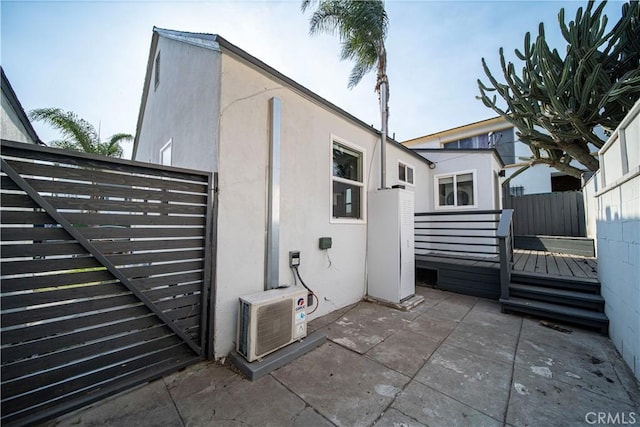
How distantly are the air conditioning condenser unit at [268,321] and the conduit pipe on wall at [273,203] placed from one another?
0.22 metres

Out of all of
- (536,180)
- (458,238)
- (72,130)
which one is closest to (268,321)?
(458,238)

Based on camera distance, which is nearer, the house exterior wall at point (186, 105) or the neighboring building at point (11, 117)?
the house exterior wall at point (186, 105)

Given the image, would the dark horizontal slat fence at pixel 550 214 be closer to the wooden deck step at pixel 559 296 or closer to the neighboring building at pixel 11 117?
the wooden deck step at pixel 559 296

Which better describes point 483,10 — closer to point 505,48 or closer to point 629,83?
point 505,48

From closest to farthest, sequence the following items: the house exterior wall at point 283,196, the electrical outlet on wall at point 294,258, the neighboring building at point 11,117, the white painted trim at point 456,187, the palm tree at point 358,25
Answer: the house exterior wall at point 283,196
the electrical outlet on wall at point 294,258
the neighboring building at point 11,117
the palm tree at point 358,25
the white painted trim at point 456,187

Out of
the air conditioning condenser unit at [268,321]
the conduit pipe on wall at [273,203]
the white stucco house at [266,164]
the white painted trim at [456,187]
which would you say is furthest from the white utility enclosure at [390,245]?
the white painted trim at [456,187]

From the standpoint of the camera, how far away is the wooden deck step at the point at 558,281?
3.37m

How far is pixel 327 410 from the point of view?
71.0 inches

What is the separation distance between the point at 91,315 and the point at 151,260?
559mm

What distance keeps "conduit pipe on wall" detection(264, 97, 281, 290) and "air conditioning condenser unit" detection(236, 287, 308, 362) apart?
220 millimetres

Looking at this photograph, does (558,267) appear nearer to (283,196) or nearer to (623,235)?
(623,235)

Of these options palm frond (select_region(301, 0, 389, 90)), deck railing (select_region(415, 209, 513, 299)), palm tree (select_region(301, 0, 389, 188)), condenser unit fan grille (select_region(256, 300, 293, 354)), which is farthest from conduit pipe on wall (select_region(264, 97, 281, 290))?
palm frond (select_region(301, 0, 389, 90))

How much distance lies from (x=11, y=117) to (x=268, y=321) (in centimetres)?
705

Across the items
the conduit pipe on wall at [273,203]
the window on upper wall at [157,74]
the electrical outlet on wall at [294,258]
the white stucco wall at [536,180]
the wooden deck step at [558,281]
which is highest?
the window on upper wall at [157,74]
